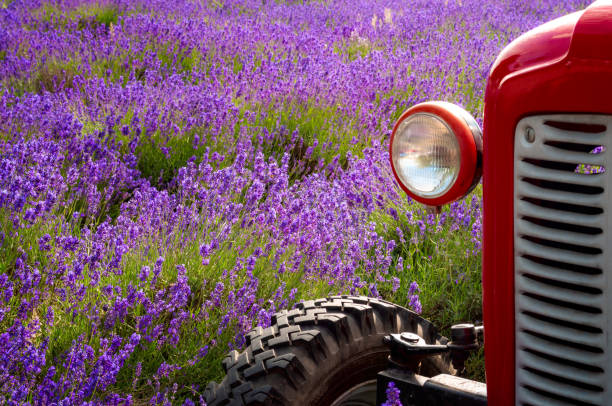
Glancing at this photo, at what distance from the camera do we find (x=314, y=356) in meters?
1.91

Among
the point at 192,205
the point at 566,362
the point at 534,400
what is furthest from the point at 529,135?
the point at 192,205

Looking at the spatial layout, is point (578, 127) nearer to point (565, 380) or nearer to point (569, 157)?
point (569, 157)

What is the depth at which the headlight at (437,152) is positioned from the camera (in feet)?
5.38

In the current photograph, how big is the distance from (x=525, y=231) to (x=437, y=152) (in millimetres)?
333

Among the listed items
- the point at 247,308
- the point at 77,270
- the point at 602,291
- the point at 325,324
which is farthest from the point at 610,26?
the point at 77,270

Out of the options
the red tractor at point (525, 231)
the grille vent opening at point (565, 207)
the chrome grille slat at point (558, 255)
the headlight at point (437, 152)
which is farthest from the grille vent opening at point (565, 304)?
the headlight at point (437, 152)

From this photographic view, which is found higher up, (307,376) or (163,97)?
(163,97)

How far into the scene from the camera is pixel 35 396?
2.14m

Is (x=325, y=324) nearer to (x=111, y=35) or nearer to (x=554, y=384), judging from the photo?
(x=554, y=384)

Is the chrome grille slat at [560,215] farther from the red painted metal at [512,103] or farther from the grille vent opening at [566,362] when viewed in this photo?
the grille vent opening at [566,362]

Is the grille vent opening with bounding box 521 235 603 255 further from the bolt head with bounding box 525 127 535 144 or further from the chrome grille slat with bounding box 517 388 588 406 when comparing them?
the chrome grille slat with bounding box 517 388 588 406

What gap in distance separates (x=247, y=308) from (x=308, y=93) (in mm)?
2913

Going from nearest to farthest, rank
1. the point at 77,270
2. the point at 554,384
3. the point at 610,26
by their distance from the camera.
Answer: the point at 610,26
the point at 554,384
the point at 77,270

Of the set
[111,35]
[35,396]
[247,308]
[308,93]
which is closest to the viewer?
[35,396]
